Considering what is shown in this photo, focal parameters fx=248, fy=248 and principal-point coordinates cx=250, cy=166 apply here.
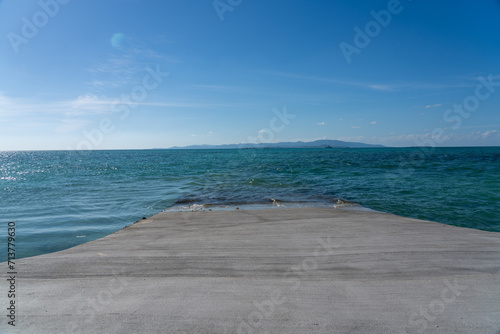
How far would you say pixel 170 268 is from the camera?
182 inches

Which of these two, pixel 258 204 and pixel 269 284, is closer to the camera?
pixel 269 284

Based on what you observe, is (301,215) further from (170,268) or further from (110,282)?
(110,282)

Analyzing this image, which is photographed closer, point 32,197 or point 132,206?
point 132,206

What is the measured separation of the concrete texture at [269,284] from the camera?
3094 mm

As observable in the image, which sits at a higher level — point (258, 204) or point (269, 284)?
point (269, 284)

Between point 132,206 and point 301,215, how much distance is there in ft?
28.1

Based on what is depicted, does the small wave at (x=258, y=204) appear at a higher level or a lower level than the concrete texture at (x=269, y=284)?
lower

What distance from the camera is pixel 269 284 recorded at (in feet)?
12.9

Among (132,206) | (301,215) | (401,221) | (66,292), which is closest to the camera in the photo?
(66,292)

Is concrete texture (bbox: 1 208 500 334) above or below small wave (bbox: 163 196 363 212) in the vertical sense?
above

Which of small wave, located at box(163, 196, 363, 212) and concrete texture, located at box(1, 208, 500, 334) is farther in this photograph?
small wave, located at box(163, 196, 363, 212)

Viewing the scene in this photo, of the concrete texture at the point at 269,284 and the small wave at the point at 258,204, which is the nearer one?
the concrete texture at the point at 269,284

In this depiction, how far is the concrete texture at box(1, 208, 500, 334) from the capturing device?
3094 millimetres

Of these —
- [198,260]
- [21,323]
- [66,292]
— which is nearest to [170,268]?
[198,260]
